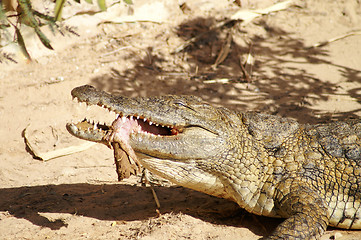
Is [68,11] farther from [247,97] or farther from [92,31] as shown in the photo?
[247,97]

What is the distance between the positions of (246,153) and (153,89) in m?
3.44

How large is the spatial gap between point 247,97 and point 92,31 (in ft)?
11.6

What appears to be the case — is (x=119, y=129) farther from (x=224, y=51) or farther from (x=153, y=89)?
(x=224, y=51)

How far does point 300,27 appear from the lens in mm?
8523

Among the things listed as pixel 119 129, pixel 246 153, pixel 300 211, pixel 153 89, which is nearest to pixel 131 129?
pixel 119 129

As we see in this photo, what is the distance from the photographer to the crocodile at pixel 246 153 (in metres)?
3.73

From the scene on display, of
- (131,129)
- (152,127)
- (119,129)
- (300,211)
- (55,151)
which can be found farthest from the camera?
(55,151)

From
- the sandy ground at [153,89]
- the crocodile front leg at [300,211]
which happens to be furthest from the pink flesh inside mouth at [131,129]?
the crocodile front leg at [300,211]

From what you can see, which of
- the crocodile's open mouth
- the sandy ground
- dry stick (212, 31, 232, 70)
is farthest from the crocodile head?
dry stick (212, 31, 232, 70)

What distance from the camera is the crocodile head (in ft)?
12.3

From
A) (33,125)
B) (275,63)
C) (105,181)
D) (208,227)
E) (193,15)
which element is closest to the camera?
(208,227)

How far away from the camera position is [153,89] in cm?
714

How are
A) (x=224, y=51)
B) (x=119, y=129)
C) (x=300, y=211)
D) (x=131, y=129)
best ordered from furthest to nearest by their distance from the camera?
1. (x=224, y=51)
2. (x=131, y=129)
3. (x=119, y=129)
4. (x=300, y=211)

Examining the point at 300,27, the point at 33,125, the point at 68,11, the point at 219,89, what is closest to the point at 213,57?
the point at 219,89
